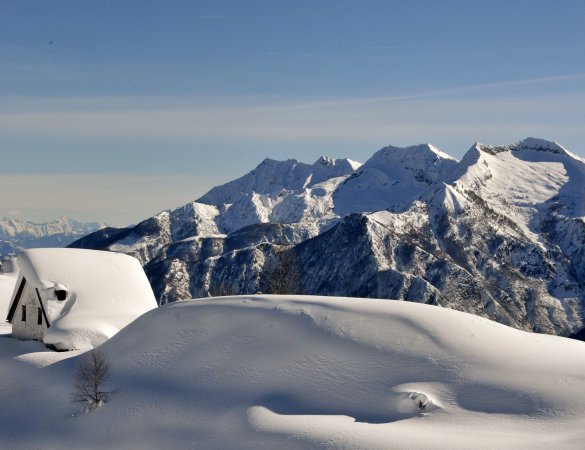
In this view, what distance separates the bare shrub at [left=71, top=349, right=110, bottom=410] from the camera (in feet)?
93.0

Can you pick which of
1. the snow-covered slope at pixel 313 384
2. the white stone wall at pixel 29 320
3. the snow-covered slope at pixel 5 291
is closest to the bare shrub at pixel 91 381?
the snow-covered slope at pixel 313 384

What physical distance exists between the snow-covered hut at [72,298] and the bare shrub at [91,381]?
29.0 feet

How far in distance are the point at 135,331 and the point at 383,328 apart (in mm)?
13949

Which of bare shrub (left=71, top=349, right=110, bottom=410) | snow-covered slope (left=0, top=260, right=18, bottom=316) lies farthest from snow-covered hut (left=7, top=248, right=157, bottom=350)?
snow-covered slope (left=0, top=260, right=18, bottom=316)

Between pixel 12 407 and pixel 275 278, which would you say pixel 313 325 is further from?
pixel 275 278

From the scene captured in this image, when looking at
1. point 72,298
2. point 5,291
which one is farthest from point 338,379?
point 5,291

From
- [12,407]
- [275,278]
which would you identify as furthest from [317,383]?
[275,278]

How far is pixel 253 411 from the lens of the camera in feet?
79.6

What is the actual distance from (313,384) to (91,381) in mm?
11336

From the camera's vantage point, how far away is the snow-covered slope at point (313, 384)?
21.9 meters

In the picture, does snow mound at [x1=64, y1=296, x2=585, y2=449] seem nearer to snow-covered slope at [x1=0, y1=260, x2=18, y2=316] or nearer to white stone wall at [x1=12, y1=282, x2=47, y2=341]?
white stone wall at [x1=12, y1=282, x2=47, y2=341]

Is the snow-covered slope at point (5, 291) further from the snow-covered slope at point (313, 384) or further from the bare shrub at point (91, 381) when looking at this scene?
the bare shrub at point (91, 381)

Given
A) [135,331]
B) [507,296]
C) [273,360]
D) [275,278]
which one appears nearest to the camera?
[273,360]

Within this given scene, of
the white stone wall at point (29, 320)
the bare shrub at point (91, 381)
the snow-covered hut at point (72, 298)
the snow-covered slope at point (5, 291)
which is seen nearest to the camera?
the bare shrub at point (91, 381)
